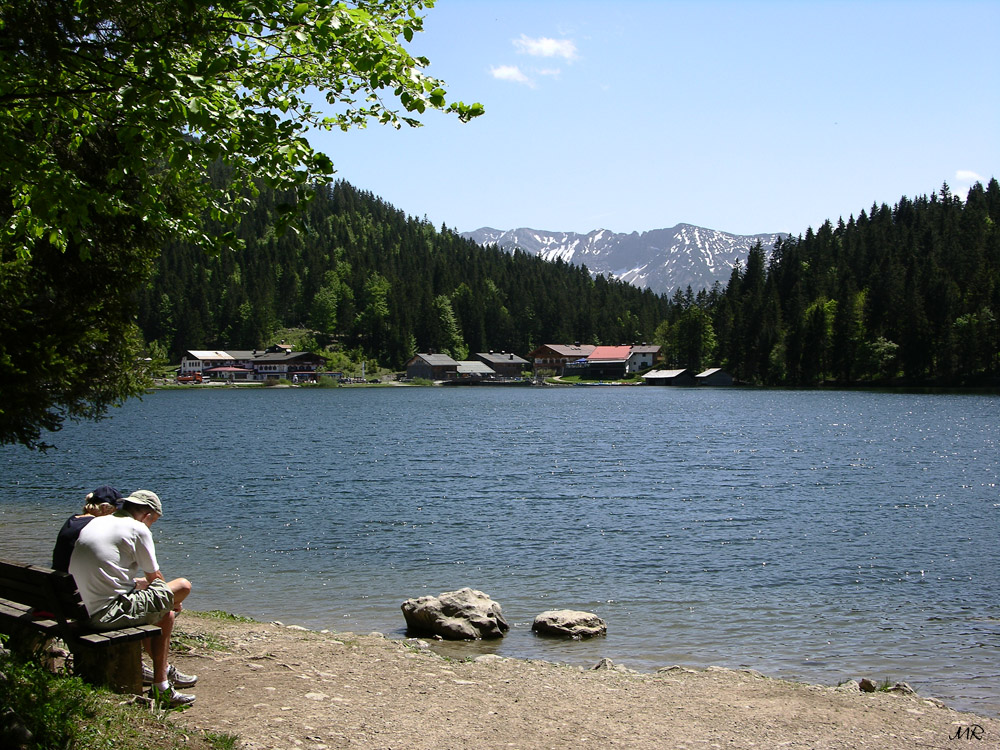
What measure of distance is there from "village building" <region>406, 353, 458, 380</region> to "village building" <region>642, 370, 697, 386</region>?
4491 cm

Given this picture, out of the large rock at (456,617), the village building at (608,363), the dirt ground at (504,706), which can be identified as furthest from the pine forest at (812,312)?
the dirt ground at (504,706)

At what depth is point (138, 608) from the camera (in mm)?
7812

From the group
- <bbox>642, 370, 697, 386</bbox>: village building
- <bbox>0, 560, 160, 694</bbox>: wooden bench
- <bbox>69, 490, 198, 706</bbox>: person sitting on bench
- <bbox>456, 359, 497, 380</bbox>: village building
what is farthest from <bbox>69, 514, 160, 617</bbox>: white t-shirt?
<bbox>456, 359, 497, 380</bbox>: village building

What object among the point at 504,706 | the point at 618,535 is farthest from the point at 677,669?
the point at 618,535

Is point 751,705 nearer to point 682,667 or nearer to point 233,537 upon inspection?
point 682,667

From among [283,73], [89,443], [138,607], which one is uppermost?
[283,73]

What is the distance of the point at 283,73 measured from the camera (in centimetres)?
721

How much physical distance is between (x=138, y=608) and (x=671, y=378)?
16978 cm

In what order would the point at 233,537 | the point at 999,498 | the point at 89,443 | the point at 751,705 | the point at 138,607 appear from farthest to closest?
the point at 89,443, the point at 999,498, the point at 233,537, the point at 751,705, the point at 138,607

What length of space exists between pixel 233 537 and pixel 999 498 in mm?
28184

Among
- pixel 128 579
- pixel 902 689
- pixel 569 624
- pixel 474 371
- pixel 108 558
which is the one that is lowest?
pixel 569 624

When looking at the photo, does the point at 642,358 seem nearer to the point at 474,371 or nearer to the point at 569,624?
the point at 474,371

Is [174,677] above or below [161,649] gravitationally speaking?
below

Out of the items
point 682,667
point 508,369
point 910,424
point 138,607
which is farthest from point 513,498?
point 508,369
